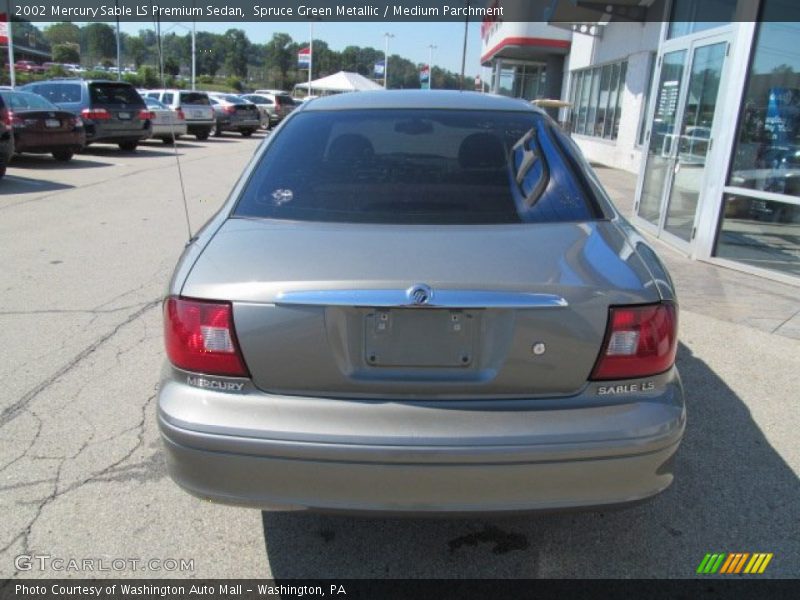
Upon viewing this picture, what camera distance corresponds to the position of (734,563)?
103 inches

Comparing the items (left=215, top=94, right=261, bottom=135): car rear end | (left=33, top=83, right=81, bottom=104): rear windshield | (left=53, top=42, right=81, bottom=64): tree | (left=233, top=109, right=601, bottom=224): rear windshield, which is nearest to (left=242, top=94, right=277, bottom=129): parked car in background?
(left=215, top=94, right=261, bottom=135): car rear end

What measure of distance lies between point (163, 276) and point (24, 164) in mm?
10550

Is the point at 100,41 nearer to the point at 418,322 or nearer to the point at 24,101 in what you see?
the point at 24,101

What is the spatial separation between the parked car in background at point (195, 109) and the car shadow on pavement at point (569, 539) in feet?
72.4

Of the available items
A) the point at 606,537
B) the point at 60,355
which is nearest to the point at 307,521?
the point at 606,537

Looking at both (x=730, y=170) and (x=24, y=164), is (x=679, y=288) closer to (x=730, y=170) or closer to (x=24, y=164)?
(x=730, y=170)

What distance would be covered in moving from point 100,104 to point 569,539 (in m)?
17.6

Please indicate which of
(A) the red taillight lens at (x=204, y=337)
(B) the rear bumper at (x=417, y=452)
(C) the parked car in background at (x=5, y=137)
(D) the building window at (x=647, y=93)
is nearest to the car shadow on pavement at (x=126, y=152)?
(C) the parked car in background at (x=5, y=137)

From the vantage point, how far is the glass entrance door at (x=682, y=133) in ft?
25.2

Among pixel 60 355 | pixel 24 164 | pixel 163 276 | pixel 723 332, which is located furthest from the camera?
pixel 24 164

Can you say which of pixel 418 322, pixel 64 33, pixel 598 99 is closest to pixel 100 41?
pixel 64 33

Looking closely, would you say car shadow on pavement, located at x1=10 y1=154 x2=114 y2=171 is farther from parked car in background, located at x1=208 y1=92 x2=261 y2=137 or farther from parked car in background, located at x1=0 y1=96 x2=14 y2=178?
parked car in background, located at x1=208 y1=92 x2=261 y2=137

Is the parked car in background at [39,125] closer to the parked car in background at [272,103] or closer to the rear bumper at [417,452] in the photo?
the rear bumper at [417,452]

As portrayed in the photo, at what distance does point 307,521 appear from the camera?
2832mm
